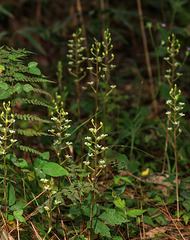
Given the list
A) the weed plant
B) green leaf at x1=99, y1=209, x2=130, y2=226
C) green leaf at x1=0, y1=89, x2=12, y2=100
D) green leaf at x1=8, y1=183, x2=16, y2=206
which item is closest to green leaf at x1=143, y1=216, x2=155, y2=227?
the weed plant

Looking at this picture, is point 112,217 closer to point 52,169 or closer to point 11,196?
point 52,169

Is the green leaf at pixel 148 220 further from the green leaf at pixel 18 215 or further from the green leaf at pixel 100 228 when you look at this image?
the green leaf at pixel 18 215

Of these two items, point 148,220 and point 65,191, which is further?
point 148,220

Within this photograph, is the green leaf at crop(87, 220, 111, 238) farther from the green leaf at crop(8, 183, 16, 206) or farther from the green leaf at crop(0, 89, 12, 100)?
the green leaf at crop(0, 89, 12, 100)

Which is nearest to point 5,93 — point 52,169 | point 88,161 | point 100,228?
point 52,169

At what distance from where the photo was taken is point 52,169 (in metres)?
1.68

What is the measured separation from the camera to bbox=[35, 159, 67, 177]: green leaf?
164 centimetres

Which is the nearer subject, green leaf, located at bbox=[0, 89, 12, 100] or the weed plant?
the weed plant

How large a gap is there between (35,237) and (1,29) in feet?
14.0

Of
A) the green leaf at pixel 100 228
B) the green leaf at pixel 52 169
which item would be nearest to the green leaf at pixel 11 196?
the green leaf at pixel 52 169

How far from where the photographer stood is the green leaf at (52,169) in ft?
5.38

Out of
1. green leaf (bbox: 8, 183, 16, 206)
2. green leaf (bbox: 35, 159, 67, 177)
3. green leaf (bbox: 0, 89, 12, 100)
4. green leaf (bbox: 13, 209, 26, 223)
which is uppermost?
green leaf (bbox: 0, 89, 12, 100)

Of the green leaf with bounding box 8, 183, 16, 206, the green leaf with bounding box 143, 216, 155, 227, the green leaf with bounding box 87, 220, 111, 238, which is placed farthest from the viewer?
the green leaf with bounding box 143, 216, 155, 227

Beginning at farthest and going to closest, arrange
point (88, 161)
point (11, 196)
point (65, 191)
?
point (88, 161)
point (11, 196)
point (65, 191)
